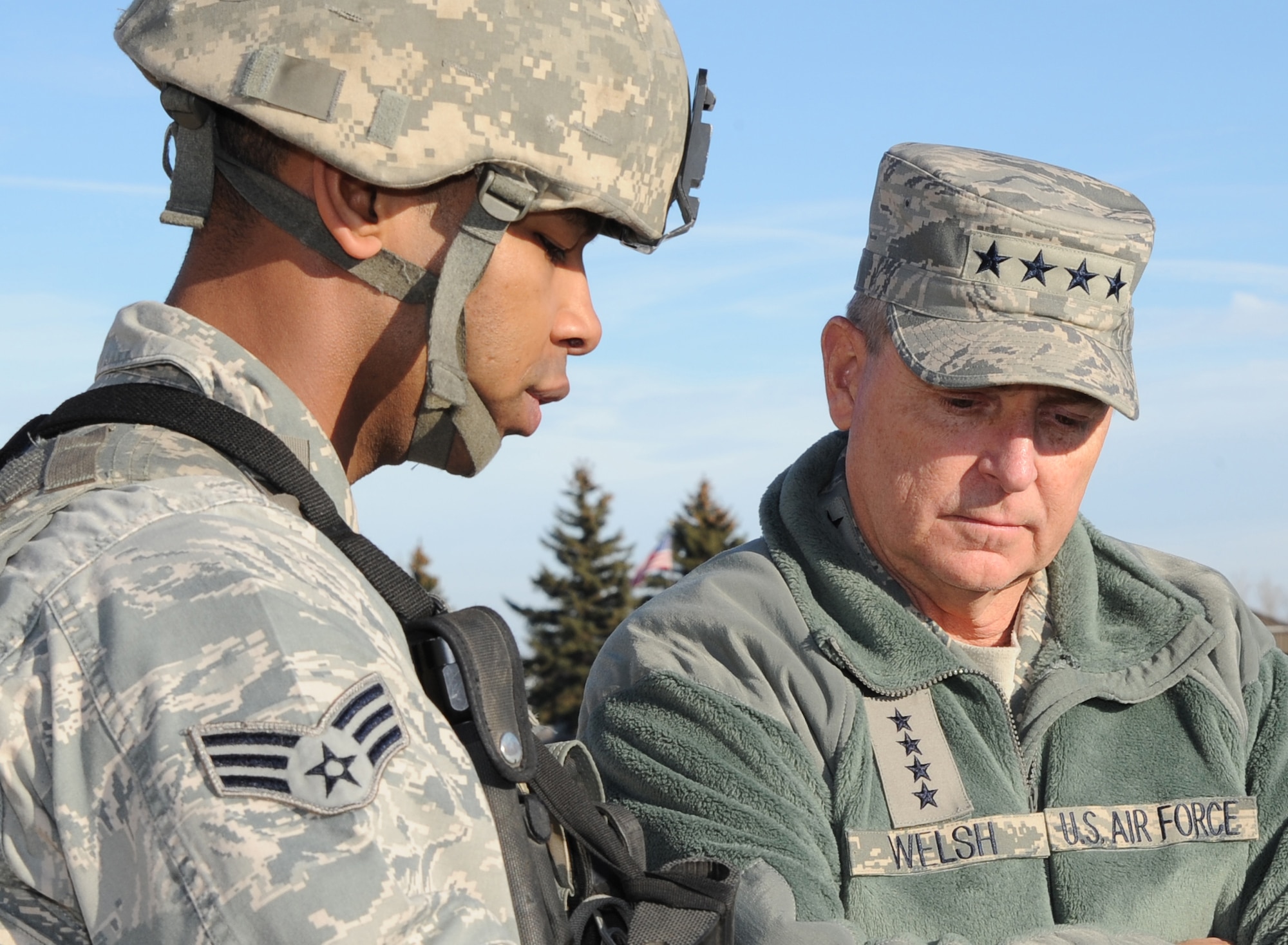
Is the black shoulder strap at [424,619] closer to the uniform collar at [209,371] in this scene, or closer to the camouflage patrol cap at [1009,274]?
the uniform collar at [209,371]

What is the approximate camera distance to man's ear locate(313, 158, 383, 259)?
2.02 meters

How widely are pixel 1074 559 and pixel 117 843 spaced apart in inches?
101

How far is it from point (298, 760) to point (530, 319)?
88 centimetres

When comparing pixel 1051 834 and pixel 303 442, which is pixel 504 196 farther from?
pixel 1051 834

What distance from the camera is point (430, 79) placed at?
2.12 m

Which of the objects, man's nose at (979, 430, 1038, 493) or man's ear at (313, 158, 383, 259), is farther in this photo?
man's nose at (979, 430, 1038, 493)

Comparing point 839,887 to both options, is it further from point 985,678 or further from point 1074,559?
point 1074,559

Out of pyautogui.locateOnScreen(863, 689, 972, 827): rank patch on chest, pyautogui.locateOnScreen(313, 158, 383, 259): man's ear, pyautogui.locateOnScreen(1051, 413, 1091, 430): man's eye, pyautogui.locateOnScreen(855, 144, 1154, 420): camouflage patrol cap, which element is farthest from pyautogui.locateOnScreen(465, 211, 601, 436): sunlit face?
pyautogui.locateOnScreen(1051, 413, 1091, 430): man's eye

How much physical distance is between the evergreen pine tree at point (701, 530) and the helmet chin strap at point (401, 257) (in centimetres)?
3932

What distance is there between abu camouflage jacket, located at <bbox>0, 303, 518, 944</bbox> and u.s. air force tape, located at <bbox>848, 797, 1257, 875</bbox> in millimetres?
1591

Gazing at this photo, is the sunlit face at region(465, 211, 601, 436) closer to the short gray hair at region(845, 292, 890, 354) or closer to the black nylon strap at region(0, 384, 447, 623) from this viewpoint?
the black nylon strap at region(0, 384, 447, 623)

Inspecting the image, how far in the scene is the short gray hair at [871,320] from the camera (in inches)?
131

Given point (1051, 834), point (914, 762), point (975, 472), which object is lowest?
point (1051, 834)

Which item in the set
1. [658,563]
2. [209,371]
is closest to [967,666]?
[209,371]
